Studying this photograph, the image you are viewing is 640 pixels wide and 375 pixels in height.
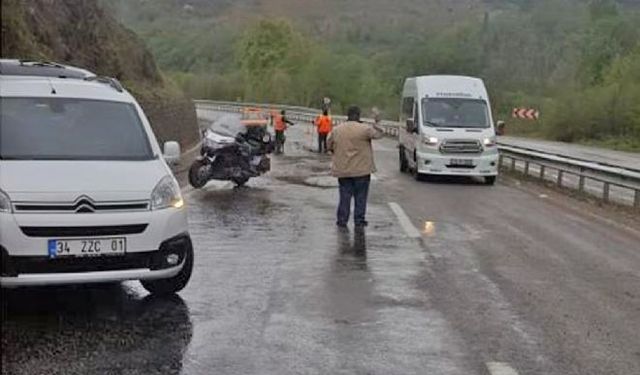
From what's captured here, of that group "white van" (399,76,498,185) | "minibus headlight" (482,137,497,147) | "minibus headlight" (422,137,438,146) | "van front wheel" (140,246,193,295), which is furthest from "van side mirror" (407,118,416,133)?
"van front wheel" (140,246,193,295)

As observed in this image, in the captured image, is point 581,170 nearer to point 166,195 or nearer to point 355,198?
point 355,198

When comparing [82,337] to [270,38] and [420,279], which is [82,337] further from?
[270,38]

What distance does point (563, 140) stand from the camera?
5572 cm

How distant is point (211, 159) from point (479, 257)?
8986 mm

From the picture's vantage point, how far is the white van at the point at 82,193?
22.4 ft

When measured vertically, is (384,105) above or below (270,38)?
below

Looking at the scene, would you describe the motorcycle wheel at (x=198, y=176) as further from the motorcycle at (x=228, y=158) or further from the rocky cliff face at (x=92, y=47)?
the rocky cliff face at (x=92, y=47)

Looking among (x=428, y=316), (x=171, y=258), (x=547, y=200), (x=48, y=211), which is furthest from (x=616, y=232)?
(x=48, y=211)

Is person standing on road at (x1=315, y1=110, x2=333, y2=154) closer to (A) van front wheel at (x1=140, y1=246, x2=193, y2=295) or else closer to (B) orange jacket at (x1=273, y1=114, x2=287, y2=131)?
(B) orange jacket at (x1=273, y1=114, x2=287, y2=131)

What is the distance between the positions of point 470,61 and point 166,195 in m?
80.4

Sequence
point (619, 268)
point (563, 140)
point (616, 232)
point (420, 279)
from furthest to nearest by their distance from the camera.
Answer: point (563, 140) → point (616, 232) → point (619, 268) → point (420, 279)

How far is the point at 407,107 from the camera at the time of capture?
25422 mm

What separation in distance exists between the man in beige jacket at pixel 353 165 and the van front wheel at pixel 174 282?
16.9 feet

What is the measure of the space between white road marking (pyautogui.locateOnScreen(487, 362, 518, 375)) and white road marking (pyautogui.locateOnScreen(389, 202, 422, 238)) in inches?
234
